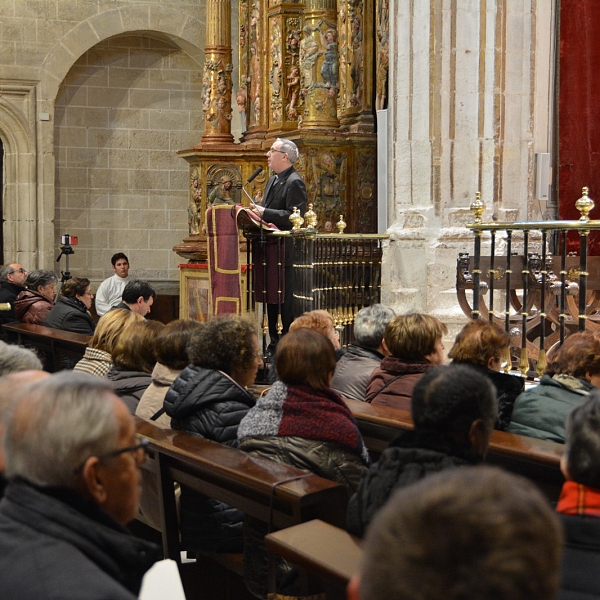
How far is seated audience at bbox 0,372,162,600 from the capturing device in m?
1.58

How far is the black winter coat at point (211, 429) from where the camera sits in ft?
10.9

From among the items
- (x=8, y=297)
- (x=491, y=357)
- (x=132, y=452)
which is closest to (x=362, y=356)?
(x=491, y=357)

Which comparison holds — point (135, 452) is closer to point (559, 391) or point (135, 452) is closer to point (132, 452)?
point (132, 452)

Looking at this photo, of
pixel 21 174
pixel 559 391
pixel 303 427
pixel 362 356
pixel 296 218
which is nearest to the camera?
pixel 303 427

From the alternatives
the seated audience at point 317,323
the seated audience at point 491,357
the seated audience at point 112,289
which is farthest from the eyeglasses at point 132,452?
the seated audience at point 112,289

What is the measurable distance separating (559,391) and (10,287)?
624cm

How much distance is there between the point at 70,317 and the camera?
7230 millimetres

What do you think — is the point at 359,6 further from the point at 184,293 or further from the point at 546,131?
the point at 184,293

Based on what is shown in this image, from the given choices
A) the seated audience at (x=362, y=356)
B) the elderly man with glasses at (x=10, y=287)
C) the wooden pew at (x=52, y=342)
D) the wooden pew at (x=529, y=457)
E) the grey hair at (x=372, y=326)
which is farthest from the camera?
the elderly man with glasses at (x=10, y=287)

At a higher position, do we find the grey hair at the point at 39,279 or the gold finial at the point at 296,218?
the gold finial at the point at 296,218

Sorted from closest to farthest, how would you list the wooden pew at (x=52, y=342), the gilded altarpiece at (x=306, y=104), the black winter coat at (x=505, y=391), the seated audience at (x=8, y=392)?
the seated audience at (x=8, y=392) → the black winter coat at (x=505, y=391) → the wooden pew at (x=52, y=342) → the gilded altarpiece at (x=306, y=104)

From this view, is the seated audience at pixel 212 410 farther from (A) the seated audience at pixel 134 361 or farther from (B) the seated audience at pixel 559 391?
(B) the seated audience at pixel 559 391

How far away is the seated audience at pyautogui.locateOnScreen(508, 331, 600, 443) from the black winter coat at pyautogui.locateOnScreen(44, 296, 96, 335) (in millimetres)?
4568

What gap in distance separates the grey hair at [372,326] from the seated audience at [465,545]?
3.48 m
